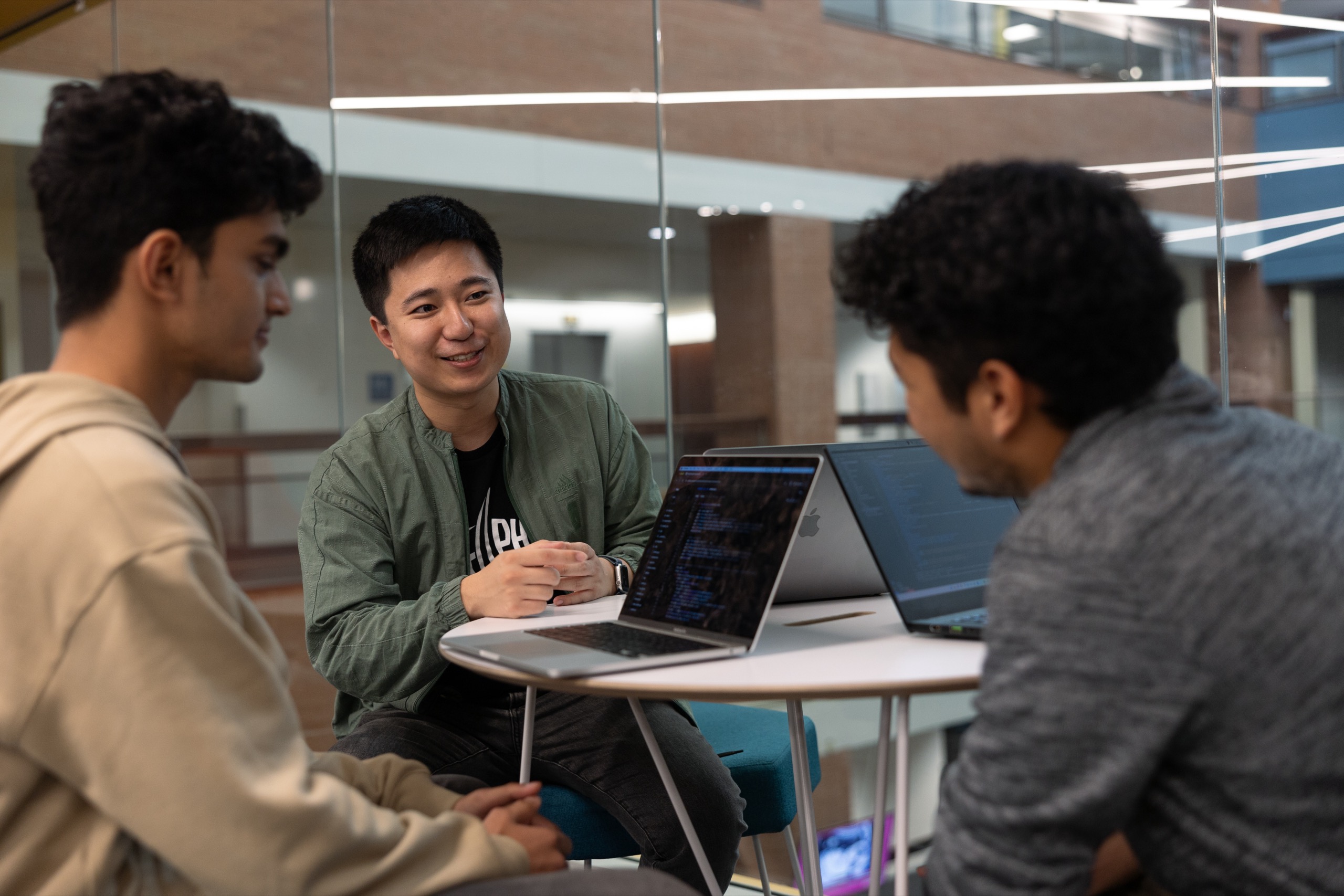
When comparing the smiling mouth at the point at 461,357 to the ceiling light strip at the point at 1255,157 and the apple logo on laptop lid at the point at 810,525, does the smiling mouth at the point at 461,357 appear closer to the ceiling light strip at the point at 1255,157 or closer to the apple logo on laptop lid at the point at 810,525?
the apple logo on laptop lid at the point at 810,525

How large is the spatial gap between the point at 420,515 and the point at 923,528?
927mm

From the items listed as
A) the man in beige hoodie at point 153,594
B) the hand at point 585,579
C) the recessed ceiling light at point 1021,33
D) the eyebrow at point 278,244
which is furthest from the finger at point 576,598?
the recessed ceiling light at point 1021,33

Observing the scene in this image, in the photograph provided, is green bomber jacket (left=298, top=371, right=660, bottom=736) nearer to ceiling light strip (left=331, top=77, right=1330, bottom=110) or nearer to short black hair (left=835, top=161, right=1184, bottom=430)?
short black hair (left=835, top=161, right=1184, bottom=430)

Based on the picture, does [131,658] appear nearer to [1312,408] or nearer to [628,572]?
[628,572]

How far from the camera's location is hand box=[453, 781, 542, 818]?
4.04 ft

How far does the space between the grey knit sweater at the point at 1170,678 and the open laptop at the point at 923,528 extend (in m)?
0.50

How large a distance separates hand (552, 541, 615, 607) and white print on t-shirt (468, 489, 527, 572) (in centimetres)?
19

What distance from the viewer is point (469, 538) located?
2061 mm

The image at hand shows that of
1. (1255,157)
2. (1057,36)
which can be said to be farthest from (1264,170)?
(1057,36)

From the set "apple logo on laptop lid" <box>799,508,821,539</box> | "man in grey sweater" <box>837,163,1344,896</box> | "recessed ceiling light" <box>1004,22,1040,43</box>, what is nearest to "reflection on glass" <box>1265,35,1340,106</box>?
"recessed ceiling light" <box>1004,22,1040,43</box>

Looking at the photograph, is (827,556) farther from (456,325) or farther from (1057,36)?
(1057,36)

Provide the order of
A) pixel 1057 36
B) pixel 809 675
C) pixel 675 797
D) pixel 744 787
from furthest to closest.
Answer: pixel 1057 36, pixel 744 787, pixel 675 797, pixel 809 675

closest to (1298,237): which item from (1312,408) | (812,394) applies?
(1312,408)

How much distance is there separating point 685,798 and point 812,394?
3774 millimetres
